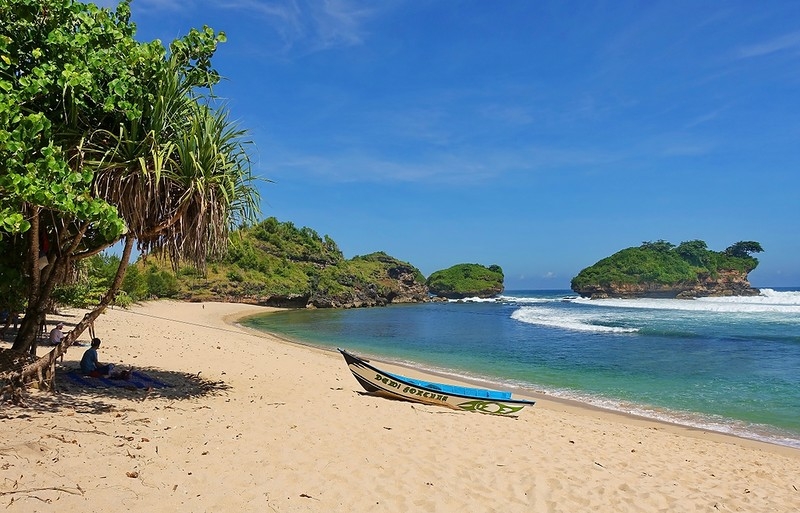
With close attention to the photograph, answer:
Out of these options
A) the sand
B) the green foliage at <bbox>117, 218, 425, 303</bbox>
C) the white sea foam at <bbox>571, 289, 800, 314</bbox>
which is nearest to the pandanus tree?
the sand

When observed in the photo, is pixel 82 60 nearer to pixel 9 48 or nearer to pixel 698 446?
pixel 9 48

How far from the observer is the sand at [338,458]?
457cm

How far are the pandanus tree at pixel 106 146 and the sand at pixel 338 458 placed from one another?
7.09 feet

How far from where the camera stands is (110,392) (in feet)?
25.6

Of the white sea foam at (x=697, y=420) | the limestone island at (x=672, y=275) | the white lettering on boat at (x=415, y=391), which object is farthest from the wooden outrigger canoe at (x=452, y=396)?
the limestone island at (x=672, y=275)

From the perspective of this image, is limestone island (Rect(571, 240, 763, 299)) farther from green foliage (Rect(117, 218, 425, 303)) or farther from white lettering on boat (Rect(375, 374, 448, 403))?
white lettering on boat (Rect(375, 374, 448, 403))

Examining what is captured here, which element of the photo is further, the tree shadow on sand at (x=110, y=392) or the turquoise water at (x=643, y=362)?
the turquoise water at (x=643, y=362)

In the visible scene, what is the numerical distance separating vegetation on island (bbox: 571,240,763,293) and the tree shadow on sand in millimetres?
98994

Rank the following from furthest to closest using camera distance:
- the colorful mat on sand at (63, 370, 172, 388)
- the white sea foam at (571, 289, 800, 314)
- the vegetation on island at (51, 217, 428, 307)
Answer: the vegetation on island at (51, 217, 428, 307) < the white sea foam at (571, 289, 800, 314) < the colorful mat on sand at (63, 370, 172, 388)

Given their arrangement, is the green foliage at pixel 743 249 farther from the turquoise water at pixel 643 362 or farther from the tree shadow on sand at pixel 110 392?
the tree shadow on sand at pixel 110 392

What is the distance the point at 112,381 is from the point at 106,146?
410 cm

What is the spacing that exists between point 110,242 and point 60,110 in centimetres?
194

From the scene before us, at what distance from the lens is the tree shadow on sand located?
21.6ft

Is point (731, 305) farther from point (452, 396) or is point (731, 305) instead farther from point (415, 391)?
point (415, 391)
